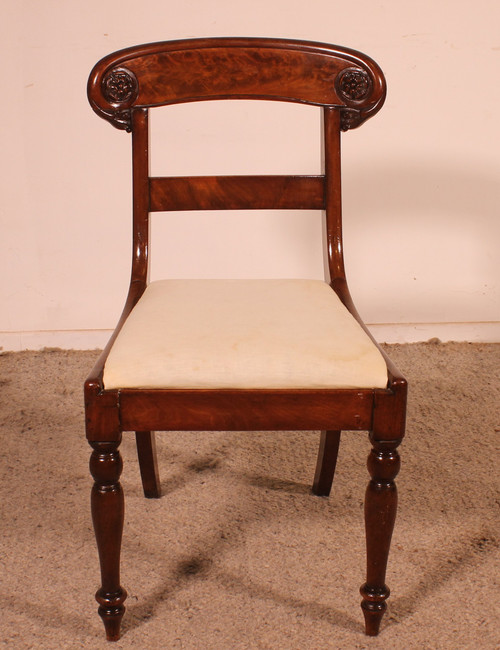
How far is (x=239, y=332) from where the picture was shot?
1.22 metres

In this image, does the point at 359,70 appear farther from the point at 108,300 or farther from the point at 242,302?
the point at 108,300

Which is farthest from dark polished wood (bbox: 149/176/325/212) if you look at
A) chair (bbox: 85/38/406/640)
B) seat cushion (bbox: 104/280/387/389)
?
seat cushion (bbox: 104/280/387/389)

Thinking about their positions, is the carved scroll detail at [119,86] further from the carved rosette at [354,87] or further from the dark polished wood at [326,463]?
the dark polished wood at [326,463]

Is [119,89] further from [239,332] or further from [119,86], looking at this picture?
[239,332]

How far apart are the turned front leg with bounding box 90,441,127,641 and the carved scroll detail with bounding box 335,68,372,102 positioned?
2.55ft

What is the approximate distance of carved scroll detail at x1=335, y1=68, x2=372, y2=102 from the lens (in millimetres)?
1477

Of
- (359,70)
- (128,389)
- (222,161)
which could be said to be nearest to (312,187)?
(359,70)

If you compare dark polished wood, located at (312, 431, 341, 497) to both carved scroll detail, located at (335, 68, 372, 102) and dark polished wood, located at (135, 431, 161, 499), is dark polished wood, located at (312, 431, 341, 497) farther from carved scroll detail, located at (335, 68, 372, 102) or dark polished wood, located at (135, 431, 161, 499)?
carved scroll detail, located at (335, 68, 372, 102)

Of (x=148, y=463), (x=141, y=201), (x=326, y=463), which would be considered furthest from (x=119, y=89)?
(x=326, y=463)

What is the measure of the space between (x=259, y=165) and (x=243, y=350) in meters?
1.52

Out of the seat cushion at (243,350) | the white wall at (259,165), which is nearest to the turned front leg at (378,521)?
the seat cushion at (243,350)

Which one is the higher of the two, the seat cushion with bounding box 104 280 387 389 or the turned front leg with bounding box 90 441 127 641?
the seat cushion with bounding box 104 280 387 389

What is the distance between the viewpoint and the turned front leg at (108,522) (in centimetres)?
118

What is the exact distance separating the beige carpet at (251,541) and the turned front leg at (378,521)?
6cm
